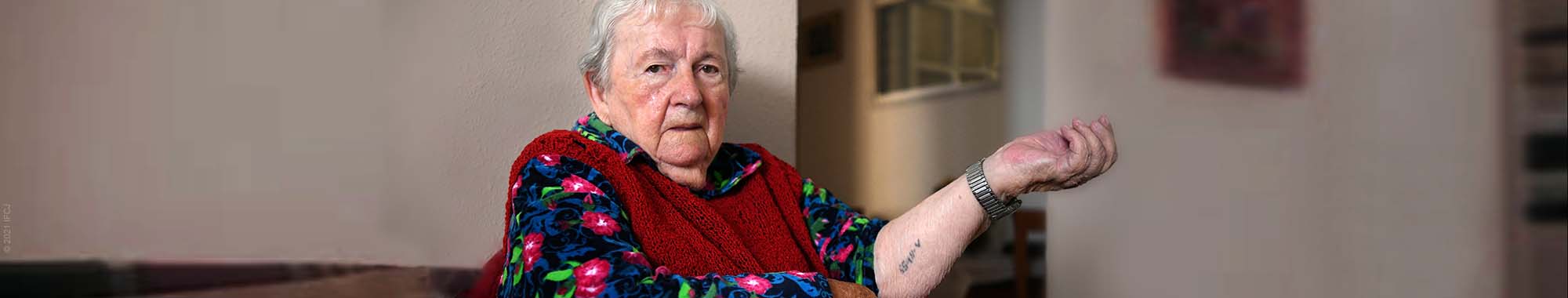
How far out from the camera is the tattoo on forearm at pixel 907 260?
1108 millimetres

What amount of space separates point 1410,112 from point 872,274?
2.25 m

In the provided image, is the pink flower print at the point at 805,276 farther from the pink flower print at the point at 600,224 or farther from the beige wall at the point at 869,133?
the beige wall at the point at 869,133

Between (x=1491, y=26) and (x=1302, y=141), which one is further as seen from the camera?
(x=1302, y=141)

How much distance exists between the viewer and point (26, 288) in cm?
114

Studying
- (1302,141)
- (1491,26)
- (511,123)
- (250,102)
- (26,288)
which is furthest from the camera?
(1302,141)

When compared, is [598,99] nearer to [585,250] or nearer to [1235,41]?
[585,250]

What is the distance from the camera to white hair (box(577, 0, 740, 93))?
108cm

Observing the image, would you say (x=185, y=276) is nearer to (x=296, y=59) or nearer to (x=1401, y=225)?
(x=296, y=59)

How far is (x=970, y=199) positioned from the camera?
106cm

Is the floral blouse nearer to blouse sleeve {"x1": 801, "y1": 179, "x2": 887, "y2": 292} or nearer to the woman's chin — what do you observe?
the woman's chin

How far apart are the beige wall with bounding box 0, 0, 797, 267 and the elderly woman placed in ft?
0.90

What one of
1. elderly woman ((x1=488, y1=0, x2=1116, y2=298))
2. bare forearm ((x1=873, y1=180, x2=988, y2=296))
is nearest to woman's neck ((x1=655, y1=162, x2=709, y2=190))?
elderly woman ((x1=488, y1=0, x2=1116, y2=298))

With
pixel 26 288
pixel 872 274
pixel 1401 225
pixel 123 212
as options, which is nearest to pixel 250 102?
pixel 123 212

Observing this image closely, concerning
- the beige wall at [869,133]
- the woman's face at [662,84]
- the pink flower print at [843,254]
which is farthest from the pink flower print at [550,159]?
the beige wall at [869,133]
